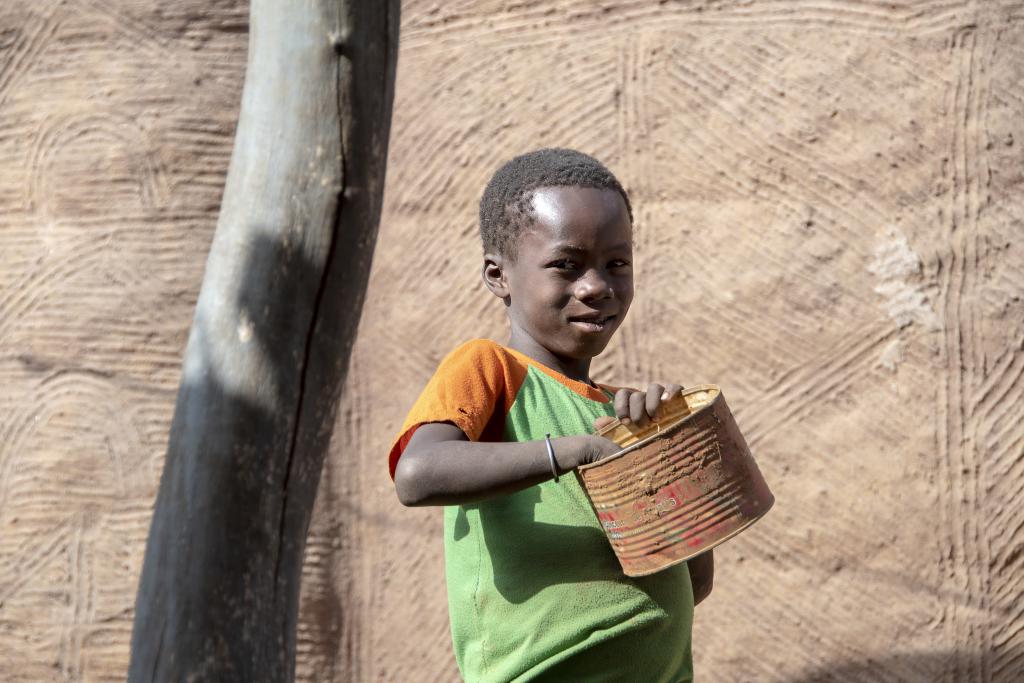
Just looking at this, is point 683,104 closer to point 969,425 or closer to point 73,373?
point 969,425

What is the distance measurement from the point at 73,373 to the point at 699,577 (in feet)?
7.66

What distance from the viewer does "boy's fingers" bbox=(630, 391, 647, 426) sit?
1.63 m

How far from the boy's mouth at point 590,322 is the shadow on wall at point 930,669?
1.84m

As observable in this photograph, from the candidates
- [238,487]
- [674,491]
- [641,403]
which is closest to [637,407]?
[641,403]

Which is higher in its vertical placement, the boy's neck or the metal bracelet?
the boy's neck

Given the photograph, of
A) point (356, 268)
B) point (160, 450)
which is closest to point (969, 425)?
point (356, 268)

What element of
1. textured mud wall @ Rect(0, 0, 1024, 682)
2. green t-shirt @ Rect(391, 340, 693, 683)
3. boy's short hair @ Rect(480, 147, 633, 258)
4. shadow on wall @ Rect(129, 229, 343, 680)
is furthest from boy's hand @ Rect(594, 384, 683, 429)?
textured mud wall @ Rect(0, 0, 1024, 682)

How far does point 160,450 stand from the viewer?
3.78m

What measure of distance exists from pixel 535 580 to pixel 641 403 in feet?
1.07

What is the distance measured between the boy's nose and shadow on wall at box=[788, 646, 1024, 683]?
6.15 feet

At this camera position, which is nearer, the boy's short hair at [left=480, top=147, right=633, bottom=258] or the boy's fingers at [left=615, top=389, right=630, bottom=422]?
the boy's fingers at [left=615, top=389, right=630, bottom=422]

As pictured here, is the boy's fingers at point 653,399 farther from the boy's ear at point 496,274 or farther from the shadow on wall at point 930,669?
the shadow on wall at point 930,669

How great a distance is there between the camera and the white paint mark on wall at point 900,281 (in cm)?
338

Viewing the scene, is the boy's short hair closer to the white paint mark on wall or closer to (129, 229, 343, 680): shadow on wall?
(129, 229, 343, 680): shadow on wall
